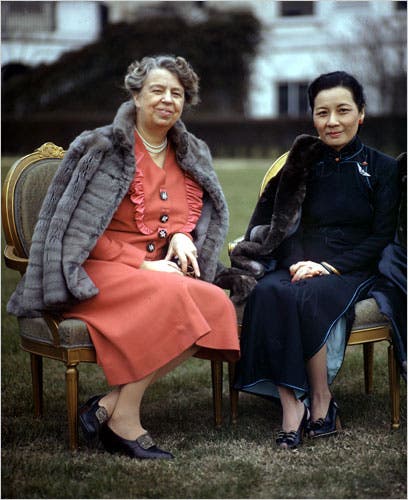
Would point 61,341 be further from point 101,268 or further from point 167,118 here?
point 167,118

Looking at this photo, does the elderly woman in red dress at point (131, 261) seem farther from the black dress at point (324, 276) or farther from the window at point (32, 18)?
the window at point (32, 18)

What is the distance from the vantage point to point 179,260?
378 centimetres

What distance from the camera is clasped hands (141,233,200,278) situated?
146 inches

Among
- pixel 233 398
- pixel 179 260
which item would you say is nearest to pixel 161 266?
pixel 179 260

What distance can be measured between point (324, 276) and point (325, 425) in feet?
2.16

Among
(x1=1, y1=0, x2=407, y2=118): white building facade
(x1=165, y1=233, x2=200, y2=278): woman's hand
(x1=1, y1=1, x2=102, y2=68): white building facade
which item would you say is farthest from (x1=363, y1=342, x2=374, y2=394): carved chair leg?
(x1=1, y1=0, x2=407, y2=118): white building facade

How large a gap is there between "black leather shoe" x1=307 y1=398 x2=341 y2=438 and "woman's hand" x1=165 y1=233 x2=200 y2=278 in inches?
32.8

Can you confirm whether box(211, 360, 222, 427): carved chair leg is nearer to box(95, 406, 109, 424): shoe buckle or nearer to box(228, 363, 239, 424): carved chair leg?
box(228, 363, 239, 424): carved chair leg

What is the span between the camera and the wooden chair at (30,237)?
375 centimetres

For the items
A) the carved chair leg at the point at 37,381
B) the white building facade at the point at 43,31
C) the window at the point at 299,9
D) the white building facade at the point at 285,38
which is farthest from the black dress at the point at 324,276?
the window at the point at 299,9

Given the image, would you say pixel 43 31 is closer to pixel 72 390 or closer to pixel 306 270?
pixel 306 270

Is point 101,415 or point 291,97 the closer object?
point 101,415

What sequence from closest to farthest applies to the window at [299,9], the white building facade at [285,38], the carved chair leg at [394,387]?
1. the carved chair leg at [394,387]
2. the white building facade at [285,38]
3. the window at [299,9]

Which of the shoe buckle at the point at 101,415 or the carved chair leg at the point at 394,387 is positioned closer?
the shoe buckle at the point at 101,415
